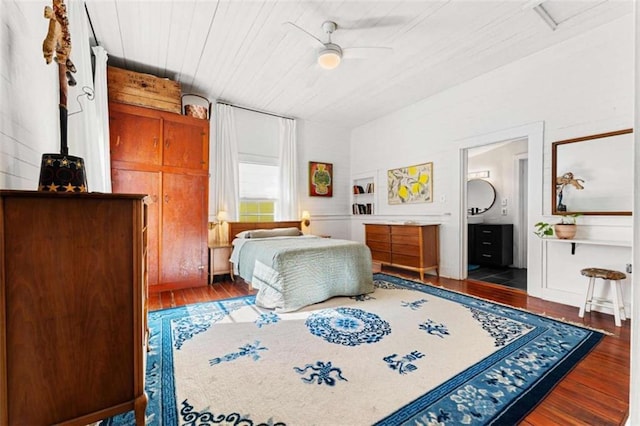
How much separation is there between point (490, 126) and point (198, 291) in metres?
4.47

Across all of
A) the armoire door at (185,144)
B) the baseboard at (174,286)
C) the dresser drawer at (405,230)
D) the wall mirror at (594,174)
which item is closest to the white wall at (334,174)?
the dresser drawer at (405,230)

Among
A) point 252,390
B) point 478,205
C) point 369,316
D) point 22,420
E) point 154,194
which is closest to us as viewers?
point 22,420

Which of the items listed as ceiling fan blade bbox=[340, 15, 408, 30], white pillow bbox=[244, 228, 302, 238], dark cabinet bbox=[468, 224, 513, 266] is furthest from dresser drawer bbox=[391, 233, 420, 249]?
ceiling fan blade bbox=[340, 15, 408, 30]

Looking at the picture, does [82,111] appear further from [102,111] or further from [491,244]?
[491,244]

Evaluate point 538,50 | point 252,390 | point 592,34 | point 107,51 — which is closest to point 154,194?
point 107,51

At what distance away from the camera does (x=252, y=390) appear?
5.20 ft

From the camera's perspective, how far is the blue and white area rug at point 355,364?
1416mm

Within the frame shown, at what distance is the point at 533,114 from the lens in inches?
133

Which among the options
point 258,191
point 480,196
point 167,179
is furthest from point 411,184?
point 167,179

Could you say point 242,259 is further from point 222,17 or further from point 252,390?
point 222,17

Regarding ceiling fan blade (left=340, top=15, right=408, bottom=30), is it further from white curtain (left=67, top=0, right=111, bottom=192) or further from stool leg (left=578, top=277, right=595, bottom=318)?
stool leg (left=578, top=277, right=595, bottom=318)

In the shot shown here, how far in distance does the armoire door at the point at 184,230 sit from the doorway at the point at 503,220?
163 inches

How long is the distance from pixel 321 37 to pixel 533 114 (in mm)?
2684

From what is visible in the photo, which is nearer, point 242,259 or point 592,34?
point 592,34
